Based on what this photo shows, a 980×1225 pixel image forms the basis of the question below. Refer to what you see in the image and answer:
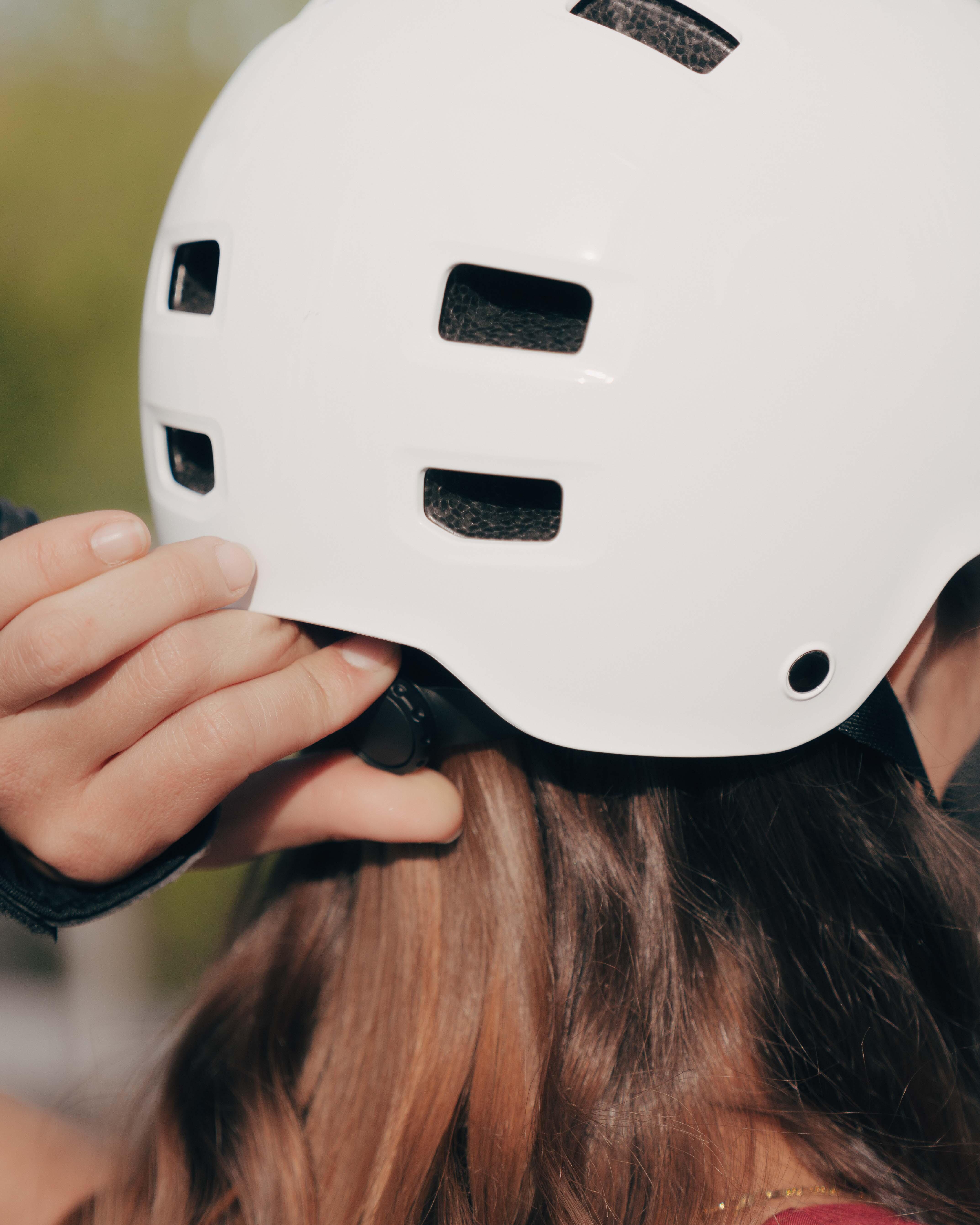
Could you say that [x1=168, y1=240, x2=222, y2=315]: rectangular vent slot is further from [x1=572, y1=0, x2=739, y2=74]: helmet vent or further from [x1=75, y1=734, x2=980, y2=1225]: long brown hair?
[x1=75, y1=734, x2=980, y2=1225]: long brown hair

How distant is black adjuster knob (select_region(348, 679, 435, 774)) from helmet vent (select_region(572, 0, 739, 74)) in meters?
0.79

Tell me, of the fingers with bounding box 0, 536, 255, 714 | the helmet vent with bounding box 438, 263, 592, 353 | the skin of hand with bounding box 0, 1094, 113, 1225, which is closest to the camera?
the fingers with bounding box 0, 536, 255, 714

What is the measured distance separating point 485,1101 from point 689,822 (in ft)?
1.53

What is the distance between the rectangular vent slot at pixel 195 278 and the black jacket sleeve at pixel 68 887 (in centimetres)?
39

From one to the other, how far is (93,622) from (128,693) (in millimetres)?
84

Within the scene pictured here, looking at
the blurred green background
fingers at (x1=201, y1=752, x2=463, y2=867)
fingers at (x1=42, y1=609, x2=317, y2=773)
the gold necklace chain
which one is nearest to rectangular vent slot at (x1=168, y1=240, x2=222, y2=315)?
fingers at (x1=42, y1=609, x2=317, y2=773)

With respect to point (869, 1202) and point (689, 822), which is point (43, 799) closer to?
point (689, 822)

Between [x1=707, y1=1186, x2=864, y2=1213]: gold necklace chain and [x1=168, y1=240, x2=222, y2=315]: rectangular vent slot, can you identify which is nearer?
[x1=707, y1=1186, x2=864, y2=1213]: gold necklace chain

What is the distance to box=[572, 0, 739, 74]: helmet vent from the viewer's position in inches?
35.0

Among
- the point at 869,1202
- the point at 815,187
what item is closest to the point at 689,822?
the point at 869,1202

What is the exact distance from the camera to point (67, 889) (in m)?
0.92

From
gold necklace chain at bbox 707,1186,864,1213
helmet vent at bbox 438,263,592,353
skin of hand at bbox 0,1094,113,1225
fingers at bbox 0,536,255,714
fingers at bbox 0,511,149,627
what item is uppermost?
helmet vent at bbox 438,263,592,353

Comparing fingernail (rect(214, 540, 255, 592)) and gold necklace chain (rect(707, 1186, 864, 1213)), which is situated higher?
fingernail (rect(214, 540, 255, 592))

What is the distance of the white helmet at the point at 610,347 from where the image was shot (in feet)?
2.68
